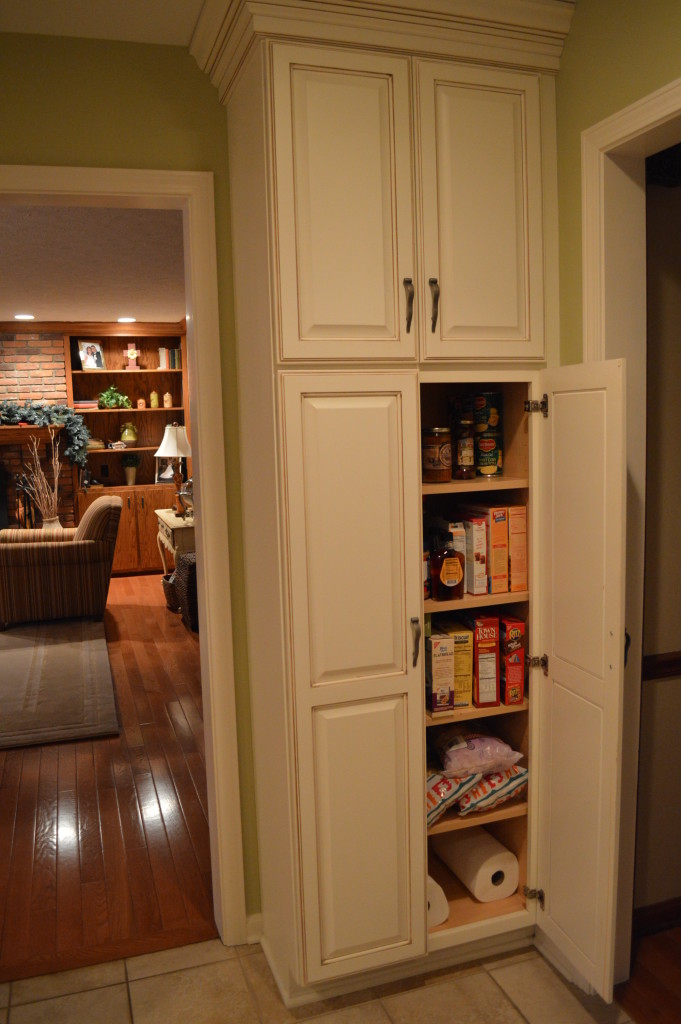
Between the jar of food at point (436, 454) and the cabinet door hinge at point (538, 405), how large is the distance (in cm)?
22

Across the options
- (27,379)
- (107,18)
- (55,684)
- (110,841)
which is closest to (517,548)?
(107,18)

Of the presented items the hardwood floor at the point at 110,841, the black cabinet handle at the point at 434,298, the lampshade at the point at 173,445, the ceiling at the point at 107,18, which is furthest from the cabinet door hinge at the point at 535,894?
the lampshade at the point at 173,445

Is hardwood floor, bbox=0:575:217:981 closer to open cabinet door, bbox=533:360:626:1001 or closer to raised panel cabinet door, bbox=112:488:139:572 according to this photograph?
open cabinet door, bbox=533:360:626:1001

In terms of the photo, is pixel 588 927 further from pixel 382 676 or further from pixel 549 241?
pixel 549 241

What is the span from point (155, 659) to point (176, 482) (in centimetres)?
311

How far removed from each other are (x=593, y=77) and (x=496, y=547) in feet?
3.98

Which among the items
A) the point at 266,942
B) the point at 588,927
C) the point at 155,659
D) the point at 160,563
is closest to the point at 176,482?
the point at 160,563

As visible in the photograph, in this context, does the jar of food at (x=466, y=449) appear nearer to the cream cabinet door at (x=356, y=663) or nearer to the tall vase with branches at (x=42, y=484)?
the cream cabinet door at (x=356, y=663)

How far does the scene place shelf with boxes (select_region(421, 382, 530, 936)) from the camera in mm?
2273

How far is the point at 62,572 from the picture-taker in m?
6.32

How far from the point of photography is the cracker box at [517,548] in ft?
7.52

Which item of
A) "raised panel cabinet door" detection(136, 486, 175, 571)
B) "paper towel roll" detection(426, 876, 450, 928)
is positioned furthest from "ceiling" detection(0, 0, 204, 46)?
"raised panel cabinet door" detection(136, 486, 175, 571)

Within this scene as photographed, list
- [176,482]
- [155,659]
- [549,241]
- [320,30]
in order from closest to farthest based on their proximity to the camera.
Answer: [320,30] → [549,241] → [155,659] → [176,482]

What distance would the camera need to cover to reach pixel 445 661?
2271mm
